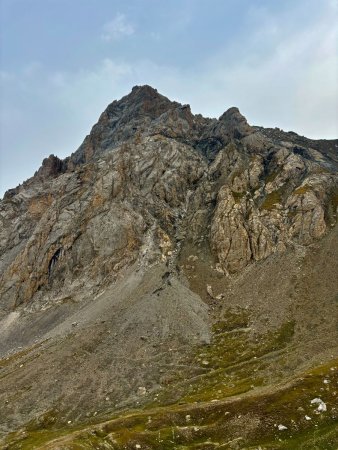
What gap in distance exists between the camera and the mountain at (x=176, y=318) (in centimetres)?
6425

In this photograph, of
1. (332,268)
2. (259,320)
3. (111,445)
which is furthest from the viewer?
(332,268)

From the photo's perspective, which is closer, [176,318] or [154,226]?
[176,318]

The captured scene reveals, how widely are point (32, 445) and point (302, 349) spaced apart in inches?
2364

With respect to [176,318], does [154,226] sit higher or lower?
higher

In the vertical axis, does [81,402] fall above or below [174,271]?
below

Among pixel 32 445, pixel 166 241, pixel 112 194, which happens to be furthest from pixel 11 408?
pixel 112 194

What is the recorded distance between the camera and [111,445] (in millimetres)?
59312

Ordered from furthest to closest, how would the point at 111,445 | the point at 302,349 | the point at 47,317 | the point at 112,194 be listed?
the point at 112,194 < the point at 47,317 < the point at 302,349 < the point at 111,445

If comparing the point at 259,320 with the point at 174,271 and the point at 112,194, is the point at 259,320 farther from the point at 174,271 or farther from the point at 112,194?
the point at 112,194

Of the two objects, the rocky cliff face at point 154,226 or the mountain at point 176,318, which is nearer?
the mountain at point 176,318

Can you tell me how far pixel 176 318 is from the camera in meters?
125

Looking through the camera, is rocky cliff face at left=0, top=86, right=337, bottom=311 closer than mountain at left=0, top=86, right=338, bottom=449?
No

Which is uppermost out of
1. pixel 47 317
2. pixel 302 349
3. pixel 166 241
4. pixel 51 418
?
pixel 166 241

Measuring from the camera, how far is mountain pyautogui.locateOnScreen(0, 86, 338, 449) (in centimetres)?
6425
